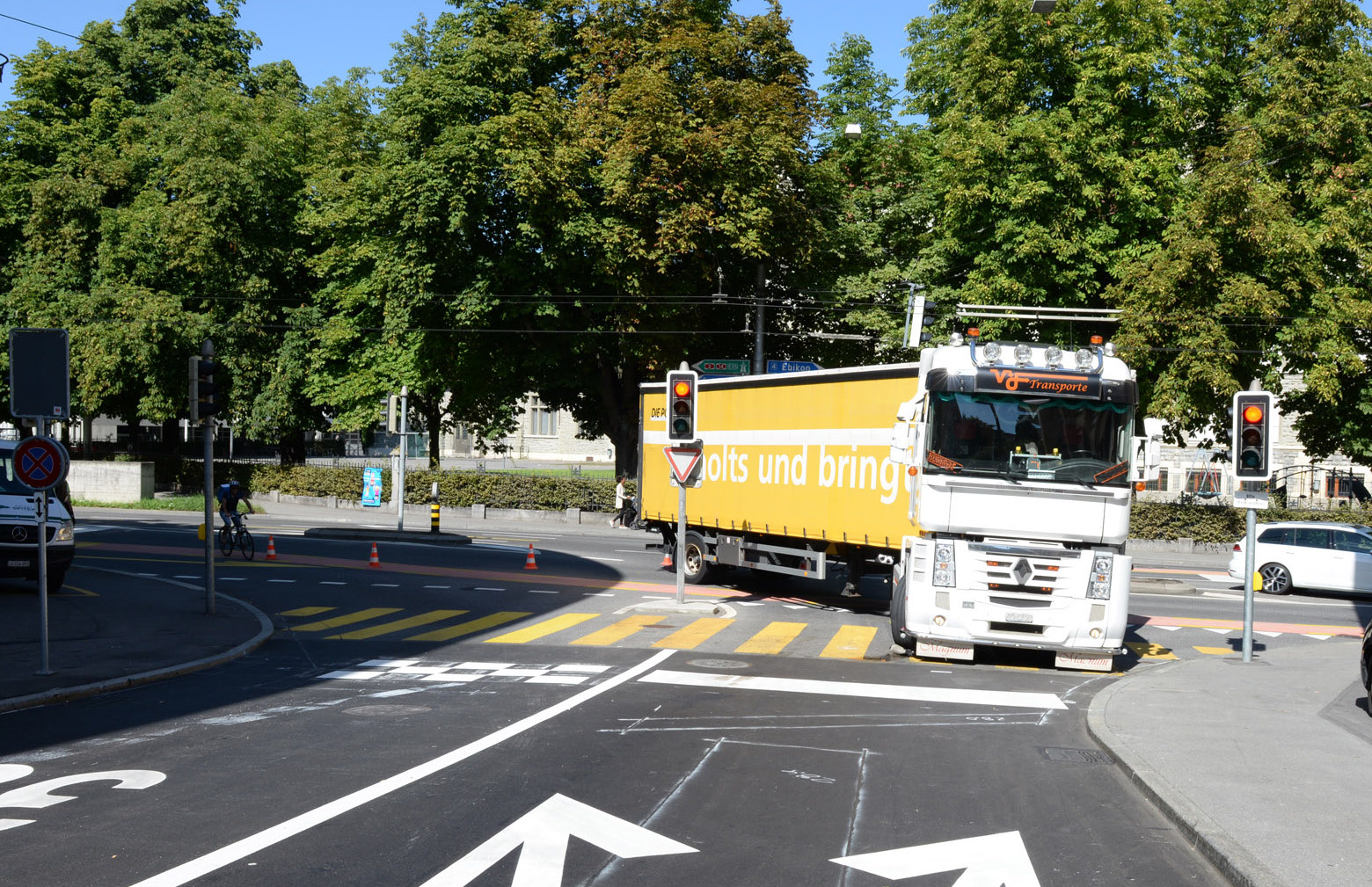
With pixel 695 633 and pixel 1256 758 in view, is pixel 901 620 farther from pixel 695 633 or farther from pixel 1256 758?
pixel 1256 758

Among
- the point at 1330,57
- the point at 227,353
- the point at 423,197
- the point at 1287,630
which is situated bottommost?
the point at 1287,630

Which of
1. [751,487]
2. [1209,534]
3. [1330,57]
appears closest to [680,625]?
[751,487]

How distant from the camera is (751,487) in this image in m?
21.1

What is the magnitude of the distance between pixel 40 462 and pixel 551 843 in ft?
29.3

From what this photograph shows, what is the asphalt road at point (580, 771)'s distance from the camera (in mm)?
6457

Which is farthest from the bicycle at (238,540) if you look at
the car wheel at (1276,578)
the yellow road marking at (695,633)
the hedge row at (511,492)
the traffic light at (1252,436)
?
the car wheel at (1276,578)

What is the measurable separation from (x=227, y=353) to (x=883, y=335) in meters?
24.7

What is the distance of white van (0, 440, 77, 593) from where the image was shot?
18859 mm

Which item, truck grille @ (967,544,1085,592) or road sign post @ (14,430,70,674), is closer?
road sign post @ (14,430,70,674)

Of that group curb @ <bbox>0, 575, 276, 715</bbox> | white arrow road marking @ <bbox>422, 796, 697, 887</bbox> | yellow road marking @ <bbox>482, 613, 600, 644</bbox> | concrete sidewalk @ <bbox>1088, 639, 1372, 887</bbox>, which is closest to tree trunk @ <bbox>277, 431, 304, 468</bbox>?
yellow road marking @ <bbox>482, 613, 600, 644</bbox>

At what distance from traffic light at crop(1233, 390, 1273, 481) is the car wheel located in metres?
11.7

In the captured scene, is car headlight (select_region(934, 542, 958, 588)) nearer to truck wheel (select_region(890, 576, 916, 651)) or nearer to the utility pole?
truck wheel (select_region(890, 576, 916, 651))

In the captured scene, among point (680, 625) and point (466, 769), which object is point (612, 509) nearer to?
point (680, 625)

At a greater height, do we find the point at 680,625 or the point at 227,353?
the point at 227,353
